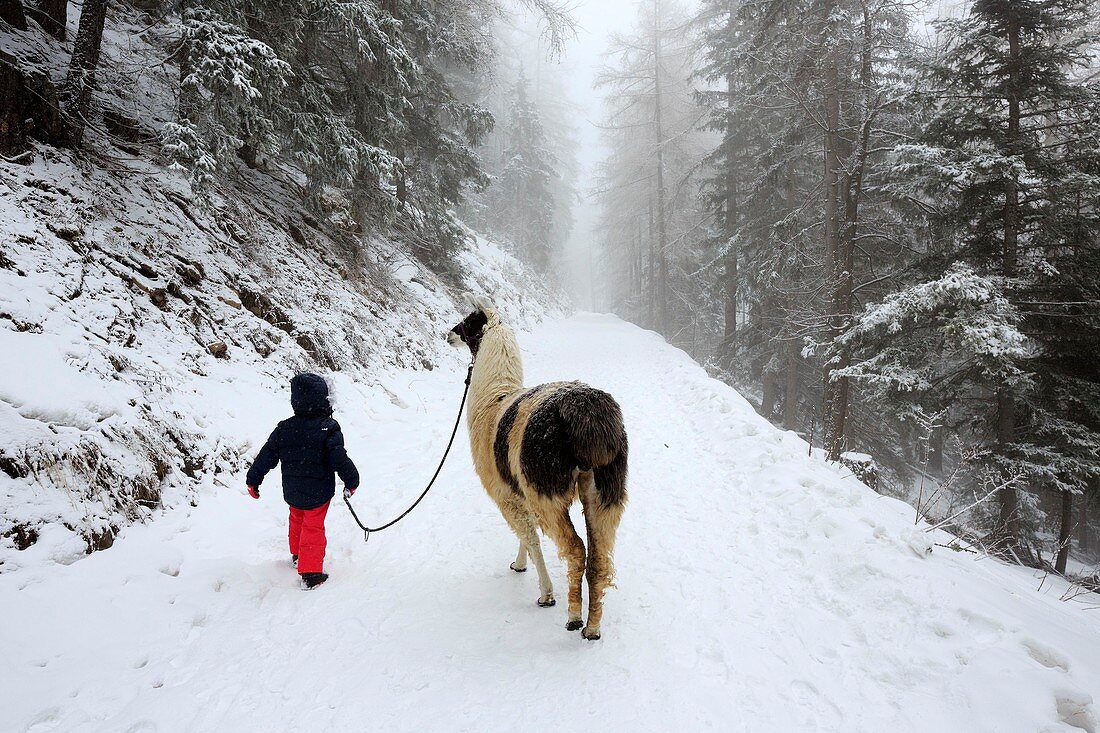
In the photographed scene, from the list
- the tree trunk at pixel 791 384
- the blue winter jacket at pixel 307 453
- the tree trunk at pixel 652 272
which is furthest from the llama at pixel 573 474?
the tree trunk at pixel 652 272

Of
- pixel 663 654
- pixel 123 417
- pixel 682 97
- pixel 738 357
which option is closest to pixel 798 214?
pixel 738 357

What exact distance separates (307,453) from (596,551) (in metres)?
2.36

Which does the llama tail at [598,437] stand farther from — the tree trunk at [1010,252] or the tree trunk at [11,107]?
the tree trunk at [1010,252]

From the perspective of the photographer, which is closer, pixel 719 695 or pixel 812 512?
pixel 719 695

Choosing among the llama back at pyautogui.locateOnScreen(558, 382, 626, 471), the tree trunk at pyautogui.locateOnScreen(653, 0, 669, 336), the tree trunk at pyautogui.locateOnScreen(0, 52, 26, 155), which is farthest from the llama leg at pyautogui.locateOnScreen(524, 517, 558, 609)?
Result: the tree trunk at pyautogui.locateOnScreen(653, 0, 669, 336)

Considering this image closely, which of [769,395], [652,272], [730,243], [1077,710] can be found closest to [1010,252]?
[1077,710]

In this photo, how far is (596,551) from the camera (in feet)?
9.75

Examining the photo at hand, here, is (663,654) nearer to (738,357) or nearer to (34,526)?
(34,526)

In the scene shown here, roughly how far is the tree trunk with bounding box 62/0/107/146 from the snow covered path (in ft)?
16.3

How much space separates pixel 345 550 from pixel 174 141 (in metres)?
5.04

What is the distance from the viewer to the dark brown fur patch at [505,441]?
3.34 meters

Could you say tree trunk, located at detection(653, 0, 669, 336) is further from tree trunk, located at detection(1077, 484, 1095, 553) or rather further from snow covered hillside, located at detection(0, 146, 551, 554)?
snow covered hillside, located at detection(0, 146, 551, 554)

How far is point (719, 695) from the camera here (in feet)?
8.30

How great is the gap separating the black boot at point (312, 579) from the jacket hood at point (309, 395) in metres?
1.26
